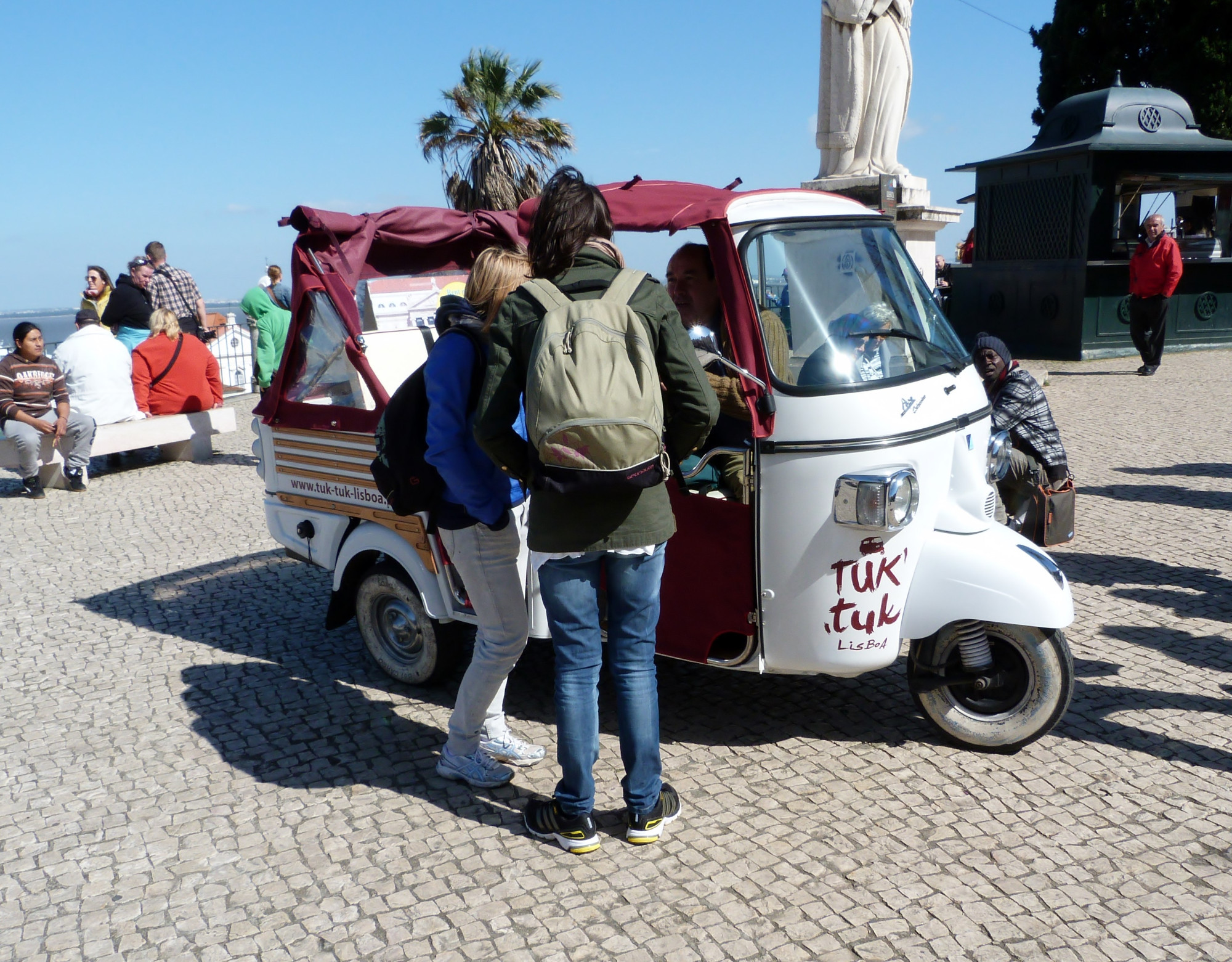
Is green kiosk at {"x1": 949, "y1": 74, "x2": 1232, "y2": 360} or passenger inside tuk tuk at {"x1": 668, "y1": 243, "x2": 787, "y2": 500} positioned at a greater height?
green kiosk at {"x1": 949, "y1": 74, "x2": 1232, "y2": 360}

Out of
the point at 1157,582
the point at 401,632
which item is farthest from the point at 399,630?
the point at 1157,582

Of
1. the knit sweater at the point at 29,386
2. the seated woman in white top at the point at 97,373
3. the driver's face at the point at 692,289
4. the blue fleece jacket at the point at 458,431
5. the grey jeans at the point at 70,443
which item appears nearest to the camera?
the blue fleece jacket at the point at 458,431

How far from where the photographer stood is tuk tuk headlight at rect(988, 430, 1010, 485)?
160 inches

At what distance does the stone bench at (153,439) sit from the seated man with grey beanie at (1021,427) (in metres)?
7.76

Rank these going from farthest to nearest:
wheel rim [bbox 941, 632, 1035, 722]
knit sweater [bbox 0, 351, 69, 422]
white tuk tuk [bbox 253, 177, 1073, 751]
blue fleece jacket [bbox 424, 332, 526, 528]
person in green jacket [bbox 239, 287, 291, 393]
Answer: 1. person in green jacket [bbox 239, 287, 291, 393]
2. knit sweater [bbox 0, 351, 69, 422]
3. wheel rim [bbox 941, 632, 1035, 722]
4. white tuk tuk [bbox 253, 177, 1073, 751]
5. blue fleece jacket [bbox 424, 332, 526, 528]

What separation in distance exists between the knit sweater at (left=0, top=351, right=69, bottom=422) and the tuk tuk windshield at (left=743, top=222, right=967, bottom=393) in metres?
7.74

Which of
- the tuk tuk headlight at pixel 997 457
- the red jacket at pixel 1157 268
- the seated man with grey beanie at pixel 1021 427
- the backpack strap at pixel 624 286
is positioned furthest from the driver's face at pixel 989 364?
the red jacket at pixel 1157 268

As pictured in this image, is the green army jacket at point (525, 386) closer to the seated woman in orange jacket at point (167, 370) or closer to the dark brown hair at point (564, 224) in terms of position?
the dark brown hair at point (564, 224)

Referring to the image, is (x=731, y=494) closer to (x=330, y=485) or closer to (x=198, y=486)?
(x=330, y=485)

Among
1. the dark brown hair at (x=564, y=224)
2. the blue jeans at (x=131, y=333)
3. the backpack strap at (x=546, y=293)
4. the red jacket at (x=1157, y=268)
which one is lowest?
the blue jeans at (x=131, y=333)

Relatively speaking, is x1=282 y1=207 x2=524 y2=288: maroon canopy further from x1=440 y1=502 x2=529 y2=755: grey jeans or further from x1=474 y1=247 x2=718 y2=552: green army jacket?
x1=474 y1=247 x2=718 y2=552: green army jacket

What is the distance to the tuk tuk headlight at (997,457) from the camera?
407cm

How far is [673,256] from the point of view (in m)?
4.11

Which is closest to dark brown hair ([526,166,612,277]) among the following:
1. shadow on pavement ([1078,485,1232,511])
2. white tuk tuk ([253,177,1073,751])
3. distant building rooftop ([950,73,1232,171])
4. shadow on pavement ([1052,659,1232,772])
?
white tuk tuk ([253,177,1073,751])
